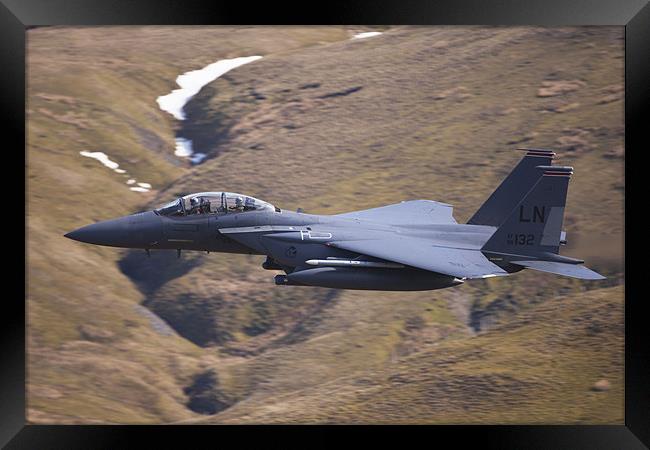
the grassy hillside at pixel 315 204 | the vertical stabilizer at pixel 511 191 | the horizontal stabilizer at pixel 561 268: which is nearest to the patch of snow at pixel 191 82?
the grassy hillside at pixel 315 204

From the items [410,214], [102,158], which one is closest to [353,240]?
[410,214]

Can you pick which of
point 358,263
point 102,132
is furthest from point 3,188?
point 102,132

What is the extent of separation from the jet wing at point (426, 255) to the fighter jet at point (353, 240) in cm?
3

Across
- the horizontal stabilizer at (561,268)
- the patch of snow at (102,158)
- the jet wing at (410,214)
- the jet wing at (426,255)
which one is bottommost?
the horizontal stabilizer at (561,268)

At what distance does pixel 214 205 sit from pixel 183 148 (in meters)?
43.1

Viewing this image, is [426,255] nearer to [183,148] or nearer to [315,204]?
[315,204]

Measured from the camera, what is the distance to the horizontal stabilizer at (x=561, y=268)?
27.1 m

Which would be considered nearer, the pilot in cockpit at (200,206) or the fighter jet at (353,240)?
the fighter jet at (353,240)

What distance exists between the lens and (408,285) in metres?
27.3

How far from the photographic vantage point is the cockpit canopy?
2788cm

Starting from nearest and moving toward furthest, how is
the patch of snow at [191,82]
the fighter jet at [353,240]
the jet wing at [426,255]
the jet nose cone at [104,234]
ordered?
the jet wing at [426,255] < the fighter jet at [353,240] < the jet nose cone at [104,234] < the patch of snow at [191,82]

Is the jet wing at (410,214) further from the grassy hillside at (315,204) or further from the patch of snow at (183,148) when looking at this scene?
the patch of snow at (183,148)

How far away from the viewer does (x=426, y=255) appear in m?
27.1

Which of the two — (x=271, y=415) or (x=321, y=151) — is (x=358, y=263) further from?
(x=321, y=151)
